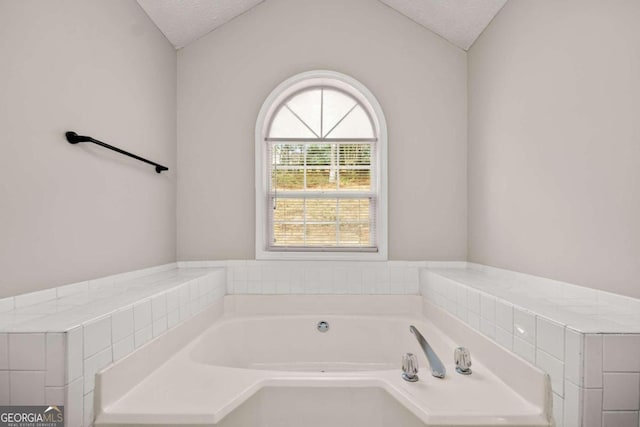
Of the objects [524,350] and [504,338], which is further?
[504,338]

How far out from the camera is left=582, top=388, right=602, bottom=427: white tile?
34.7 inches

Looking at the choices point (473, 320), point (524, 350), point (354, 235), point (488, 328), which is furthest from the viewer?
point (354, 235)

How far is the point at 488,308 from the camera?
1.37 metres

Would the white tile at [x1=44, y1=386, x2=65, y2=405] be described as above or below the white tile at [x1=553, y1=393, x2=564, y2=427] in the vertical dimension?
above

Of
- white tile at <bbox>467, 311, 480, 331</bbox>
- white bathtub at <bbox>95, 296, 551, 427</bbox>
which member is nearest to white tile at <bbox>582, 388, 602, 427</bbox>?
white bathtub at <bbox>95, 296, 551, 427</bbox>

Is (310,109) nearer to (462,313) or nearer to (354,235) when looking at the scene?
(354,235)

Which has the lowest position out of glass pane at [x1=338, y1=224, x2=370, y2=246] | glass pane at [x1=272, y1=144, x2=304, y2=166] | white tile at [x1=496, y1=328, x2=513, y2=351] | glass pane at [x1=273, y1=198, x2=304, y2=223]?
white tile at [x1=496, y1=328, x2=513, y2=351]

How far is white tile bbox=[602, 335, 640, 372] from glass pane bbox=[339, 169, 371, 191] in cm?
174

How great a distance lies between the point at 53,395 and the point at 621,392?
148 centimetres

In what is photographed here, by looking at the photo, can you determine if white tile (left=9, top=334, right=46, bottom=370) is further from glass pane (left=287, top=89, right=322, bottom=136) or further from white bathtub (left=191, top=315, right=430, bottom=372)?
glass pane (left=287, top=89, right=322, bottom=136)

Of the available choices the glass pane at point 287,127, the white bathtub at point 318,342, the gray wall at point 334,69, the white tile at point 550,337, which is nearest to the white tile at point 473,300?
the white tile at point 550,337

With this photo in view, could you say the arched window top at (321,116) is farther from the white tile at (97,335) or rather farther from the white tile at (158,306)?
the white tile at (97,335)

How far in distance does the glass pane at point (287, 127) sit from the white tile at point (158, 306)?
1446 mm

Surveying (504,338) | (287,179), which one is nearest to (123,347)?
(504,338)
